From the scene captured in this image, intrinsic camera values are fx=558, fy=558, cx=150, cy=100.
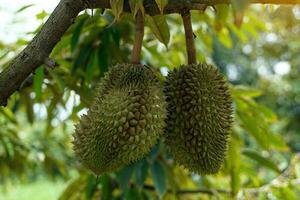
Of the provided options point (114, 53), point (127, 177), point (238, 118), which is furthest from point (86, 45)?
point (238, 118)

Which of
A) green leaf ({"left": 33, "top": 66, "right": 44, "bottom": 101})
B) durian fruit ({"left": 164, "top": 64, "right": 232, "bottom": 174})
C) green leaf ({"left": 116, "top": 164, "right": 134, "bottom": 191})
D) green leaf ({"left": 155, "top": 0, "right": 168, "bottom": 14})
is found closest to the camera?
green leaf ({"left": 155, "top": 0, "right": 168, "bottom": 14})

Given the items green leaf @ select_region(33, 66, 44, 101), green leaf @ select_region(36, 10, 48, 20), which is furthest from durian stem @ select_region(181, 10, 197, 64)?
green leaf @ select_region(36, 10, 48, 20)

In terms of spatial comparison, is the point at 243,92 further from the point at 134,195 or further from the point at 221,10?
the point at 221,10

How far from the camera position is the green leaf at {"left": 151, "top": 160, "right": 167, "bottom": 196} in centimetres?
159

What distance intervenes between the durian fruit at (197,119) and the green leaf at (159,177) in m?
0.59

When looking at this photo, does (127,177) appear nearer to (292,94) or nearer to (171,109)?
(171,109)

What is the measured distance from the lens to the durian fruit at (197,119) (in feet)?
3.19

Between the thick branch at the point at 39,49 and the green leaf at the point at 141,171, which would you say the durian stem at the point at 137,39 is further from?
the green leaf at the point at 141,171

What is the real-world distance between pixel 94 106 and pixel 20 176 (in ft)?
3.84

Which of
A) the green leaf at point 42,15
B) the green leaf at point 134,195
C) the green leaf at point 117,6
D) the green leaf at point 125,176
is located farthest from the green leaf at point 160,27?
the green leaf at point 134,195

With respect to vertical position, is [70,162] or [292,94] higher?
[70,162]

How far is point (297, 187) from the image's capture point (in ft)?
5.33

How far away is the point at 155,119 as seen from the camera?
917 millimetres

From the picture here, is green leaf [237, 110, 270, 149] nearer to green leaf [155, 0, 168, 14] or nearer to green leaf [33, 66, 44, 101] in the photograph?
green leaf [33, 66, 44, 101]
